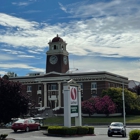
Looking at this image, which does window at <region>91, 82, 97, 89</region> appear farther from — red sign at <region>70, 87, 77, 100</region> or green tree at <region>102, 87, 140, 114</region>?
red sign at <region>70, 87, 77, 100</region>

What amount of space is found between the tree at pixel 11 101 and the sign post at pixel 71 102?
6.36 m

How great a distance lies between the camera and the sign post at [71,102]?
93.7 ft

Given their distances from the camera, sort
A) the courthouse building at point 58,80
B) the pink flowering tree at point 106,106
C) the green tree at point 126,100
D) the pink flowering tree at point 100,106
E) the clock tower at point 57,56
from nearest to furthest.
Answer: the pink flowering tree at point 106,106 < the pink flowering tree at point 100,106 < the green tree at point 126,100 < the courthouse building at point 58,80 < the clock tower at point 57,56

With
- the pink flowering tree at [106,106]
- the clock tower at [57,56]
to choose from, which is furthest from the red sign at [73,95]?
the clock tower at [57,56]

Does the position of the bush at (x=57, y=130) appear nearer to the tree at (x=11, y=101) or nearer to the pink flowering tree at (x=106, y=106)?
the tree at (x=11, y=101)

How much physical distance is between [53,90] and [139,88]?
29347 millimetres

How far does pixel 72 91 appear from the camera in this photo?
29.9 metres

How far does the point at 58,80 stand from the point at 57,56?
311 inches

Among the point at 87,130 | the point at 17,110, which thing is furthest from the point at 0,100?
the point at 87,130

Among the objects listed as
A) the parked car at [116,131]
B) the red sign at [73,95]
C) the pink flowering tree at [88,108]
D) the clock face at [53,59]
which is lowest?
the parked car at [116,131]

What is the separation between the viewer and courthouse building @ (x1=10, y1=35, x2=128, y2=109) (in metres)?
76.6

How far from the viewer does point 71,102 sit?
29.4 m

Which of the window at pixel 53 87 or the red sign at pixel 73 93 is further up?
the window at pixel 53 87

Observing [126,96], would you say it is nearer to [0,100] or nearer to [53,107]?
[53,107]
